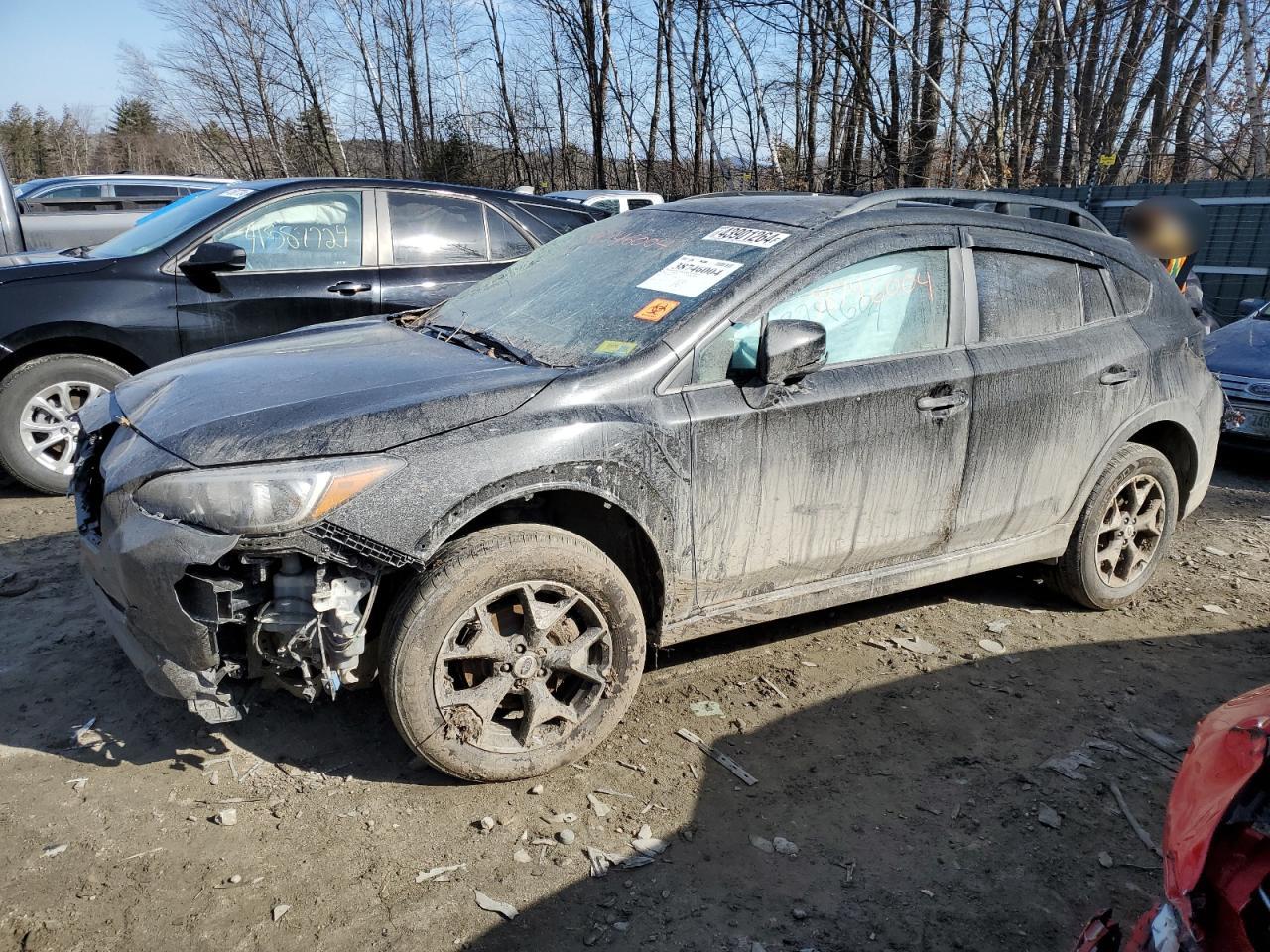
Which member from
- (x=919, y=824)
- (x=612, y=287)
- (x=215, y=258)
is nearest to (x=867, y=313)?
(x=612, y=287)

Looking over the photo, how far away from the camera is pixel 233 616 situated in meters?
2.63

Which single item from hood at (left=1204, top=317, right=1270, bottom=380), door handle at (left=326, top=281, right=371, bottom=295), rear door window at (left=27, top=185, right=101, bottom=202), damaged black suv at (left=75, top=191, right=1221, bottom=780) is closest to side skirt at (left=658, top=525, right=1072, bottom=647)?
damaged black suv at (left=75, top=191, right=1221, bottom=780)

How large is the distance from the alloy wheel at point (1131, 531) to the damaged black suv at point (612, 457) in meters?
0.06

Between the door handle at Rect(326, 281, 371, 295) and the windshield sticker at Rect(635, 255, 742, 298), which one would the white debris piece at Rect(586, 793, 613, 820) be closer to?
the windshield sticker at Rect(635, 255, 742, 298)

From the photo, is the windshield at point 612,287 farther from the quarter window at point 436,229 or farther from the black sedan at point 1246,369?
the black sedan at point 1246,369

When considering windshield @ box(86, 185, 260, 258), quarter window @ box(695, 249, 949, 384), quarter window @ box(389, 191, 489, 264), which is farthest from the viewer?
quarter window @ box(389, 191, 489, 264)

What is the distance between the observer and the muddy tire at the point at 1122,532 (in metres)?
4.21

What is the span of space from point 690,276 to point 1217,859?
2.36 metres

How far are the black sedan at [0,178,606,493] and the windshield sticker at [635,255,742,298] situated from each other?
1.95 m

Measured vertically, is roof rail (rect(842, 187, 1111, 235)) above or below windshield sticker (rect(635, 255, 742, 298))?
above

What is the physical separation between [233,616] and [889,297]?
2482 millimetres

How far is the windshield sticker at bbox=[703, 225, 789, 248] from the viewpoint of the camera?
134 inches

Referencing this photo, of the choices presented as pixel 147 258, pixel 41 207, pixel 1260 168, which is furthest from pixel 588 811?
pixel 1260 168

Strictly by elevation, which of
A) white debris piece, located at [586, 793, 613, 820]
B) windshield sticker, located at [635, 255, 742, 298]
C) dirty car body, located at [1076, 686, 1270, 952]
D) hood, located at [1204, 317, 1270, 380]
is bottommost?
white debris piece, located at [586, 793, 613, 820]
